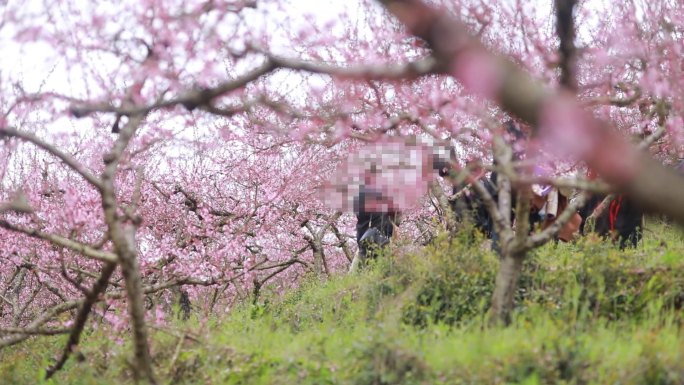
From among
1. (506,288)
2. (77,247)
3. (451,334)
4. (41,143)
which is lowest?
(451,334)

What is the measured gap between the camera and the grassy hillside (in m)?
4.08

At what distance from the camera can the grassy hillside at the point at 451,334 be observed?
4082 mm

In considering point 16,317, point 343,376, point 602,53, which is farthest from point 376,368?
point 16,317

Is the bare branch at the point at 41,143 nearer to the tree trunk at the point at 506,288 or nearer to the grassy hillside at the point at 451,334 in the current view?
the grassy hillside at the point at 451,334

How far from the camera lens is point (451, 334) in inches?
198

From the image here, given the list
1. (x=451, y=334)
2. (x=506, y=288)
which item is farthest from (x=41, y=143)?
(x=506, y=288)

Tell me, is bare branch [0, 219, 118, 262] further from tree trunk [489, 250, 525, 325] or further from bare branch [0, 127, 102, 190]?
tree trunk [489, 250, 525, 325]

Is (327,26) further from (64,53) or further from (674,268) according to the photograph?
(674,268)

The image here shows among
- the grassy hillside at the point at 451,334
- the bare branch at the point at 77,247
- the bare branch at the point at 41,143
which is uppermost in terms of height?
the bare branch at the point at 41,143

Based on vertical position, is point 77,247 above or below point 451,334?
above

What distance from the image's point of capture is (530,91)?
1.99 metres

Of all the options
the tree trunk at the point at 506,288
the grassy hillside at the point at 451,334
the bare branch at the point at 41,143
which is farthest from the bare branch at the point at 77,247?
the tree trunk at the point at 506,288

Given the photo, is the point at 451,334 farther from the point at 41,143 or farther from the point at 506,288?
the point at 41,143

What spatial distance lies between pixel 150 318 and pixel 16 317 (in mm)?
4474
